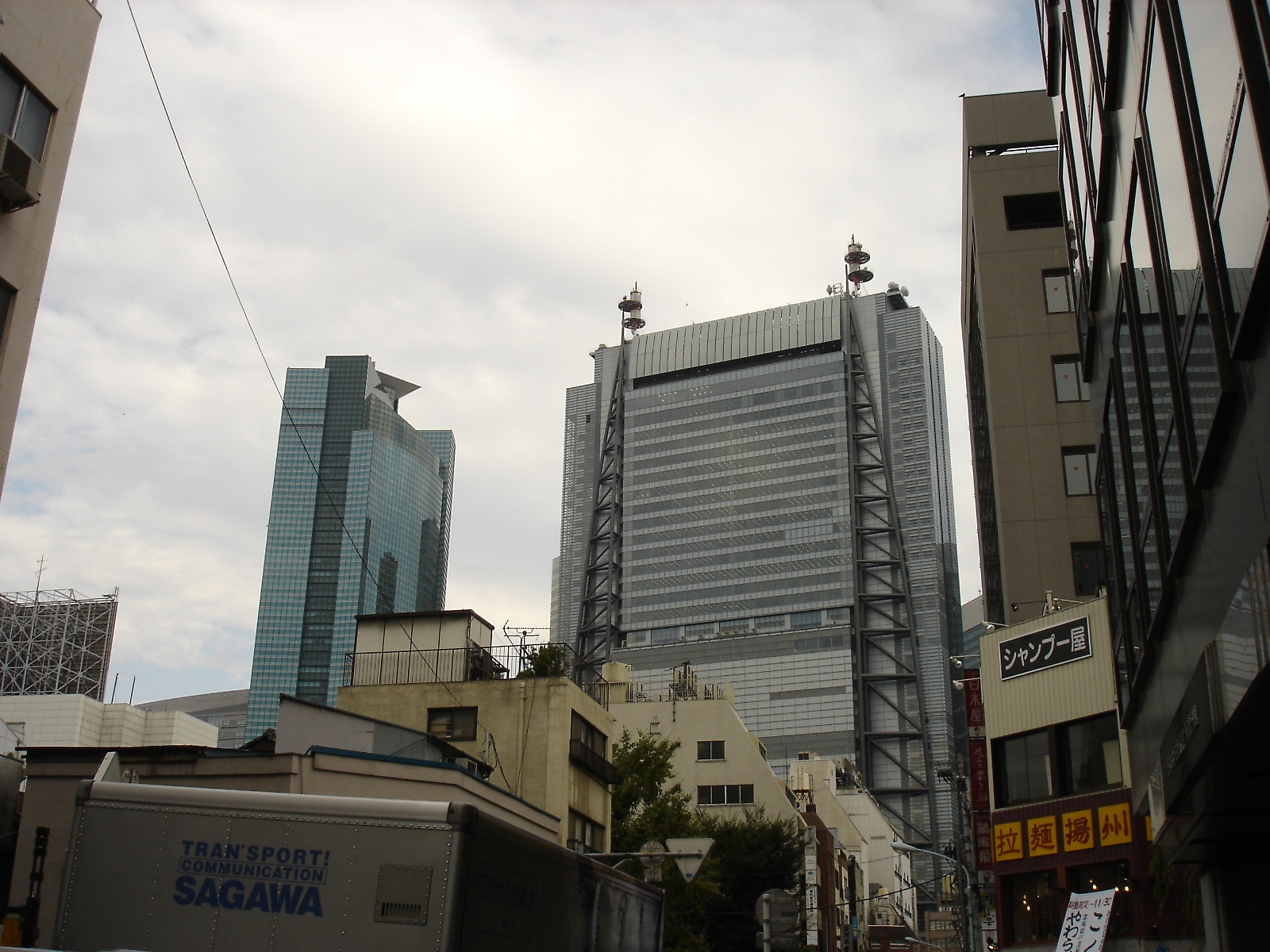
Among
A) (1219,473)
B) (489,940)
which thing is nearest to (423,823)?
(489,940)

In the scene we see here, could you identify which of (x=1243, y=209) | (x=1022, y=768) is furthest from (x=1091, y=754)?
(x=1243, y=209)

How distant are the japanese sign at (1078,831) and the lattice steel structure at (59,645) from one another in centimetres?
9843

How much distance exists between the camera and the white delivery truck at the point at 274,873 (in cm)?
956

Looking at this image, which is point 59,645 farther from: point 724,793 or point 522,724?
point 522,724

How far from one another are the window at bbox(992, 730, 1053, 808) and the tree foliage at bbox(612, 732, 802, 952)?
10.2 m

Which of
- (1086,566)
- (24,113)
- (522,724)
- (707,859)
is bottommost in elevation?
(707,859)

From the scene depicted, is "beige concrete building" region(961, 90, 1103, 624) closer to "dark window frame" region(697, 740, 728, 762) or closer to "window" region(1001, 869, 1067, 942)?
"window" region(1001, 869, 1067, 942)

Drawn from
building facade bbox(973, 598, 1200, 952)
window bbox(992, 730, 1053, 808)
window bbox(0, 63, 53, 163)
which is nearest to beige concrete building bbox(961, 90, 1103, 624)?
building facade bbox(973, 598, 1200, 952)

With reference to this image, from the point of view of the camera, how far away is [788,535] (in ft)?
618

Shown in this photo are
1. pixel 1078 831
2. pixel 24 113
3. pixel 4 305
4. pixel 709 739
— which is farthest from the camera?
pixel 709 739

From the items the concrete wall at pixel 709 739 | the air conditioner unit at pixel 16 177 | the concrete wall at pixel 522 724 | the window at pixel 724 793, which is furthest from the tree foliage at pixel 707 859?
the air conditioner unit at pixel 16 177

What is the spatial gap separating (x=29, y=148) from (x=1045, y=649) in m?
29.4

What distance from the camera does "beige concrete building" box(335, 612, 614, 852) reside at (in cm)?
3512

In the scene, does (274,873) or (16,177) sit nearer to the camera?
(274,873)
